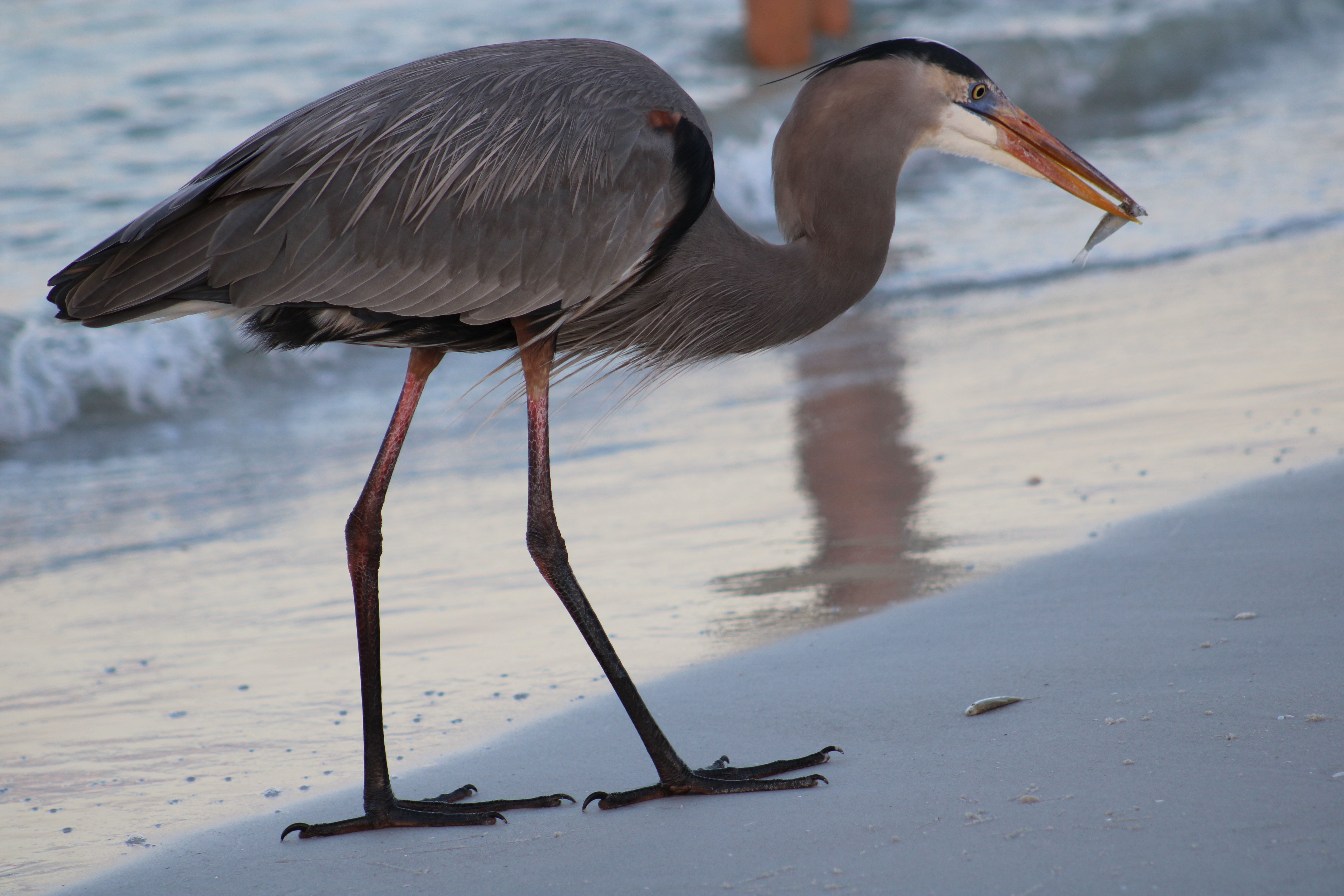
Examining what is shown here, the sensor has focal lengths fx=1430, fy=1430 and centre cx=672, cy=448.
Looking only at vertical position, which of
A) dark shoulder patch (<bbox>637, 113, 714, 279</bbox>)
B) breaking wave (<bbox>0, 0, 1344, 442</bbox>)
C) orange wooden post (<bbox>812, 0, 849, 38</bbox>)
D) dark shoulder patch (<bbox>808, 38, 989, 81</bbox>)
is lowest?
dark shoulder patch (<bbox>637, 113, 714, 279</bbox>)

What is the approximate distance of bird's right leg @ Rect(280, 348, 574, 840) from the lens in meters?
2.97

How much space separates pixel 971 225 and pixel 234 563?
663 cm

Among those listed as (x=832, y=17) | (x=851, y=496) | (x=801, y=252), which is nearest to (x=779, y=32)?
(x=832, y=17)

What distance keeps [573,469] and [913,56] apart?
8.63 ft

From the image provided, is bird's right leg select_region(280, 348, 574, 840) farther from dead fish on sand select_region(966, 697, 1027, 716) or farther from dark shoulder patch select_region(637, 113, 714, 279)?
dead fish on sand select_region(966, 697, 1027, 716)

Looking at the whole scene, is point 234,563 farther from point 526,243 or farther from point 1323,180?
point 1323,180

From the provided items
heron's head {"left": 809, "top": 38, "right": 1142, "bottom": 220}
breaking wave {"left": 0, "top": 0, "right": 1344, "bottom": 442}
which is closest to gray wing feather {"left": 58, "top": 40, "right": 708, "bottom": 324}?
heron's head {"left": 809, "top": 38, "right": 1142, "bottom": 220}

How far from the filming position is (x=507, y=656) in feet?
12.6

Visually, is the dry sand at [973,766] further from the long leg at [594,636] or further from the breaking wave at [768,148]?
the breaking wave at [768,148]

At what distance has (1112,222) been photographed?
140 inches

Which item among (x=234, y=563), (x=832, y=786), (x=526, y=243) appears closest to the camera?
(x=832, y=786)

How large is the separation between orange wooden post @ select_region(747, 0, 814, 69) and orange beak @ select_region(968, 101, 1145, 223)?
454 inches

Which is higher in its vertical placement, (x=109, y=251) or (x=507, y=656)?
(x=109, y=251)

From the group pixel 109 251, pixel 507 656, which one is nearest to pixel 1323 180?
pixel 507 656
